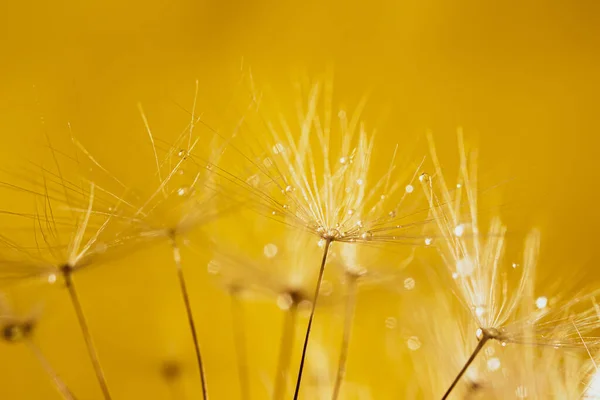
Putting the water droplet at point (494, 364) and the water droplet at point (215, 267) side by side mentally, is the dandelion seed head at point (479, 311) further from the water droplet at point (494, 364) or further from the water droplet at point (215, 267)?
the water droplet at point (215, 267)

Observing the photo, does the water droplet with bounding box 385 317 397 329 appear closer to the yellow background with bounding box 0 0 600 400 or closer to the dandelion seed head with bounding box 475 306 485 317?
the yellow background with bounding box 0 0 600 400

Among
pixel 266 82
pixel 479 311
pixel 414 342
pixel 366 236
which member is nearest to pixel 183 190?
pixel 366 236

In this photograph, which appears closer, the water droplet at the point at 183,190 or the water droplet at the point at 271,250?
the water droplet at the point at 183,190

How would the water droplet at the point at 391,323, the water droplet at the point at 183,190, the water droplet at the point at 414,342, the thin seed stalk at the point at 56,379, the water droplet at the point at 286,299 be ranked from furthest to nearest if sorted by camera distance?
the water droplet at the point at 391,323 → the water droplet at the point at 414,342 → the water droplet at the point at 286,299 → the water droplet at the point at 183,190 → the thin seed stalk at the point at 56,379

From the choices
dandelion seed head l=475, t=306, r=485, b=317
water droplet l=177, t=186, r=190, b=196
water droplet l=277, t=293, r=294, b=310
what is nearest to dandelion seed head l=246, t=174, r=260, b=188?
water droplet l=177, t=186, r=190, b=196

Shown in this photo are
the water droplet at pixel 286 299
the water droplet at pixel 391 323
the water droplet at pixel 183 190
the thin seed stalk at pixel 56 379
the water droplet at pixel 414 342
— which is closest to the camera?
the thin seed stalk at pixel 56 379

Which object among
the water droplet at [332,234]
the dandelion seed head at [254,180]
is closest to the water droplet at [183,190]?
the dandelion seed head at [254,180]

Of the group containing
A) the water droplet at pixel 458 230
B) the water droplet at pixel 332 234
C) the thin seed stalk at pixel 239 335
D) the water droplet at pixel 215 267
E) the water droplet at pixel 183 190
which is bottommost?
the thin seed stalk at pixel 239 335

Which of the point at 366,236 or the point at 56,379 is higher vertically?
the point at 366,236

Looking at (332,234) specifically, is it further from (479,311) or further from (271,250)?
(271,250)
